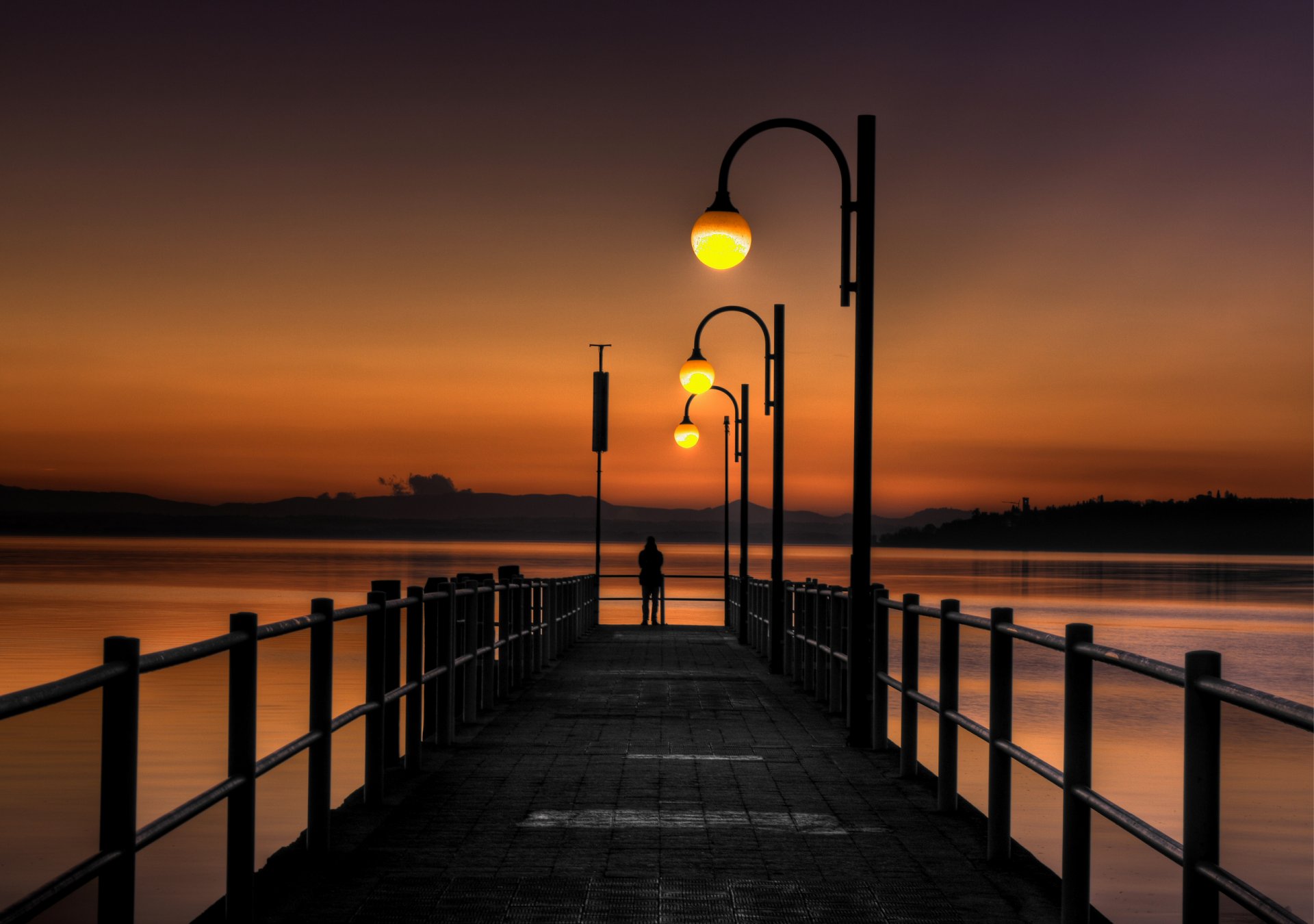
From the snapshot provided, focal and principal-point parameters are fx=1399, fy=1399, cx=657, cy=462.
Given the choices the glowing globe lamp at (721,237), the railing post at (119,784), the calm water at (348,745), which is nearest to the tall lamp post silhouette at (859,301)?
the glowing globe lamp at (721,237)

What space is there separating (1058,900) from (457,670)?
24.1 feet

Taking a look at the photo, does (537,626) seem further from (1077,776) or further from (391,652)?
(1077,776)

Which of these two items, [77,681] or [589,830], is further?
[589,830]

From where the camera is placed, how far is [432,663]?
1041 centimetres

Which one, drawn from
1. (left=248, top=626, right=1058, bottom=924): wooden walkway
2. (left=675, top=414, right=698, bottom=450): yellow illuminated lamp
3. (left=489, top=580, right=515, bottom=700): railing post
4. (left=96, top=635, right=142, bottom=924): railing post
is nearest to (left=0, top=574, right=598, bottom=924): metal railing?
(left=96, top=635, right=142, bottom=924): railing post

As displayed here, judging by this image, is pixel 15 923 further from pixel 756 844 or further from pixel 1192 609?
pixel 1192 609

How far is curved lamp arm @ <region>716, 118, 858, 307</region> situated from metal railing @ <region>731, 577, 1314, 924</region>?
2656 millimetres

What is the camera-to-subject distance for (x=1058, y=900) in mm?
6113

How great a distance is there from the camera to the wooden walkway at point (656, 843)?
5.91 m

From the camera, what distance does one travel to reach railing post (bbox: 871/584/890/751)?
10.7 meters

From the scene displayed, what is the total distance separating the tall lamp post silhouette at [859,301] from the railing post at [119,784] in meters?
7.12

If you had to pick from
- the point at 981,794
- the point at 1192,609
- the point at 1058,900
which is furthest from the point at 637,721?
the point at 1192,609

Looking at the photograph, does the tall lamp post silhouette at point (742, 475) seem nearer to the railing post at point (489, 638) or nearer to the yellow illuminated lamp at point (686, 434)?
the yellow illuminated lamp at point (686, 434)

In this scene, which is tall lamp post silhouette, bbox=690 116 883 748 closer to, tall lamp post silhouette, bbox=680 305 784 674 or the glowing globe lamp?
the glowing globe lamp
